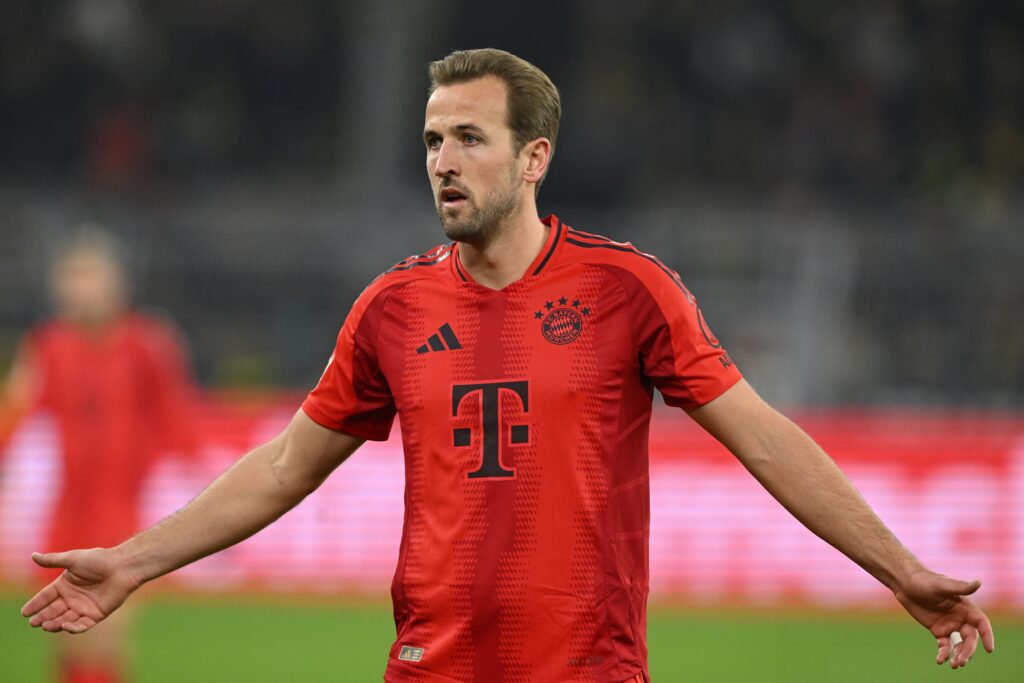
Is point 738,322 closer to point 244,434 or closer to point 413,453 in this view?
point 244,434

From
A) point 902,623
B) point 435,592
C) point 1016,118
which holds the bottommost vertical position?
point 902,623

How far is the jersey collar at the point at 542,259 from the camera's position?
4078 mm

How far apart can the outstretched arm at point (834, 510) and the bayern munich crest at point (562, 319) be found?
1.25ft

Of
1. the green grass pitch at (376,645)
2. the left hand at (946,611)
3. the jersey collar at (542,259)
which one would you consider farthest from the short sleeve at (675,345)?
the green grass pitch at (376,645)

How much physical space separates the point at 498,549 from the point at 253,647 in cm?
640

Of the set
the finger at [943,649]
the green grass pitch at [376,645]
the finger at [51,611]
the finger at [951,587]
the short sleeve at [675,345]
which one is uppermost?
the short sleeve at [675,345]

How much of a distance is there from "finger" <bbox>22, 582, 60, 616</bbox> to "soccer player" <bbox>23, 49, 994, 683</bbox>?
0.06 ft

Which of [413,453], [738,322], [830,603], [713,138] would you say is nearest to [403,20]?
[713,138]

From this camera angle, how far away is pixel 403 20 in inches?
637

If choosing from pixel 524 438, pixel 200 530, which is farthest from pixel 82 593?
pixel 524 438

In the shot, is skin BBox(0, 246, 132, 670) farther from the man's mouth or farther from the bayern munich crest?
the bayern munich crest

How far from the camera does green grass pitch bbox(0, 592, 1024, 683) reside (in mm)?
9094

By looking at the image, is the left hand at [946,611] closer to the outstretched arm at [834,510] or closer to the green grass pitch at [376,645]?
the outstretched arm at [834,510]

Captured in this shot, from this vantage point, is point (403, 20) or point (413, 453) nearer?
point (413, 453)
